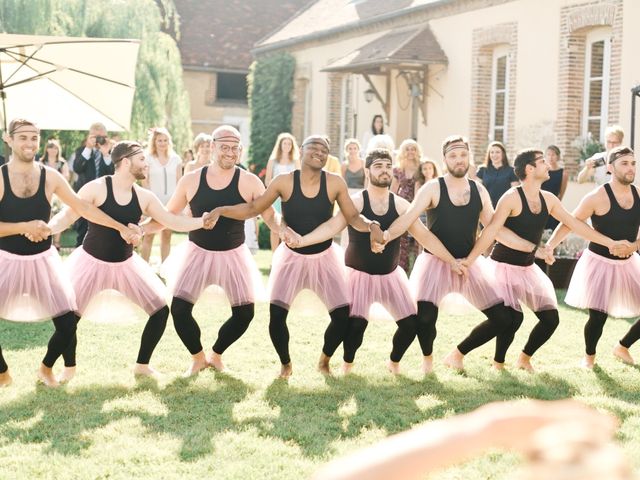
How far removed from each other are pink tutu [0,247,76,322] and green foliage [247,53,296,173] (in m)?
22.0

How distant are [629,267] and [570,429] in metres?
6.81

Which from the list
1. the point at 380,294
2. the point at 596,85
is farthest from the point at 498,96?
the point at 380,294

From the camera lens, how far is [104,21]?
24.2m

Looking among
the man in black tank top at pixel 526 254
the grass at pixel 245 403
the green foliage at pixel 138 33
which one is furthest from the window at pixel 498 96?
the man in black tank top at pixel 526 254

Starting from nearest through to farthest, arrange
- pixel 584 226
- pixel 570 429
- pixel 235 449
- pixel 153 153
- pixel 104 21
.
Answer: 1. pixel 570 429
2. pixel 235 449
3. pixel 584 226
4. pixel 153 153
5. pixel 104 21

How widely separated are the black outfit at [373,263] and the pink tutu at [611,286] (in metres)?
1.53

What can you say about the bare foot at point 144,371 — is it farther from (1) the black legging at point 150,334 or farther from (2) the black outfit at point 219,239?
(2) the black outfit at point 219,239

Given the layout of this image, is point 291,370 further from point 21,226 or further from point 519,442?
point 519,442

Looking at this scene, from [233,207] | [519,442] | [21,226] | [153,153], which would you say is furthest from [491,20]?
[519,442]

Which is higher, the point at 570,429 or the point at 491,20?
the point at 491,20

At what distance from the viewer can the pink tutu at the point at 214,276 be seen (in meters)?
7.21

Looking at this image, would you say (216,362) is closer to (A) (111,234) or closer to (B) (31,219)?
(A) (111,234)

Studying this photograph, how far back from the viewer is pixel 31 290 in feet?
21.8

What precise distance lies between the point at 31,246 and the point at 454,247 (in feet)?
10.4
